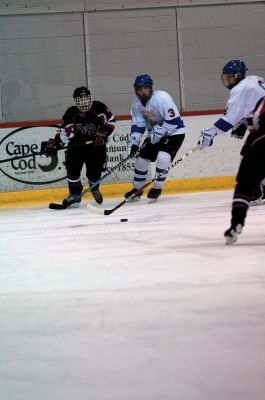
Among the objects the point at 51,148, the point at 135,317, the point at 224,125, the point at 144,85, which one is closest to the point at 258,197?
the point at 224,125

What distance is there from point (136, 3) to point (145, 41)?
0.41 meters

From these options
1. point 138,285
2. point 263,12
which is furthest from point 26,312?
point 263,12

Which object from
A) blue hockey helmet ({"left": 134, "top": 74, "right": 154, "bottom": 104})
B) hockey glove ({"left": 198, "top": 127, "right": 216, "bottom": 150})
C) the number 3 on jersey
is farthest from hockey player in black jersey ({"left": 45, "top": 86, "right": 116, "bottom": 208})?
hockey glove ({"left": 198, "top": 127, "right": 216, "bottom": 150})

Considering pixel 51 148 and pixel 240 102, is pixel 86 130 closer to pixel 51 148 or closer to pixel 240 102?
pixel 51 148

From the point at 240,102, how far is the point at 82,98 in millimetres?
1568

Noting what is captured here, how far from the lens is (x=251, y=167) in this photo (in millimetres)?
2811

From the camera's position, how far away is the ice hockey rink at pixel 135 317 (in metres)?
1.37

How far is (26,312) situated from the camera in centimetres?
198

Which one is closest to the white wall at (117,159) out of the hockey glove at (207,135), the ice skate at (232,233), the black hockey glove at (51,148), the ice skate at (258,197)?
the black hockey glove at (51,148)

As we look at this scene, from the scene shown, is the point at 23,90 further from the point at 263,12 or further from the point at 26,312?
the point at 26,312

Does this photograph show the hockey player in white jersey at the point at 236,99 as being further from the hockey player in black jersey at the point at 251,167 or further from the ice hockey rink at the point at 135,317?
the hockey player in black jersey at the point at 251,167

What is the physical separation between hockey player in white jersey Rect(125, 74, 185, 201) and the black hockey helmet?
390 millimetres

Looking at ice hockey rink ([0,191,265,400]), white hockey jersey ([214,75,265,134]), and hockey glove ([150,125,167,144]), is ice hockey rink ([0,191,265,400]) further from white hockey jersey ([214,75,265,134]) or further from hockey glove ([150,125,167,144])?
hockey glove ([150,125,167,144])

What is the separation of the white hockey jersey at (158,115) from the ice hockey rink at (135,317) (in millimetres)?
2080
